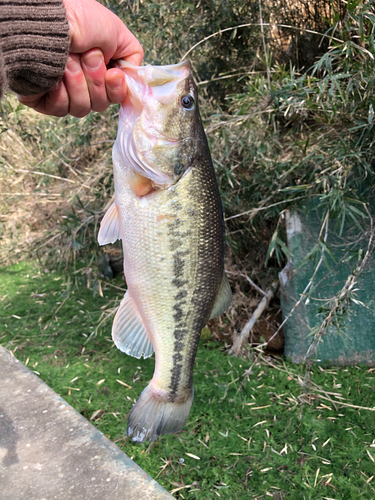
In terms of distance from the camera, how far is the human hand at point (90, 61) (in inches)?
55.2

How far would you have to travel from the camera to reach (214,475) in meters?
2.52

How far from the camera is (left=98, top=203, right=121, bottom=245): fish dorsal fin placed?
1.57 metres

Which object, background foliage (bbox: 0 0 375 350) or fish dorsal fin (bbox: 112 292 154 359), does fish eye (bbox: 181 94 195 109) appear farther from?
background foliage (bbox: 0 0 375 350)

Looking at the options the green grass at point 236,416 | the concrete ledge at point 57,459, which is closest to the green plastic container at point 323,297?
the green grass at point 236,416

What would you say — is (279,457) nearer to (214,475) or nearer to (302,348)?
(214,475)

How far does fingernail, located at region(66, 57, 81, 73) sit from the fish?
0.15 metres

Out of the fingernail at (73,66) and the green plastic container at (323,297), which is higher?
the fingernail at (73,66)

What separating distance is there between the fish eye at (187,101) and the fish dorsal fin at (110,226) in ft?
1.44

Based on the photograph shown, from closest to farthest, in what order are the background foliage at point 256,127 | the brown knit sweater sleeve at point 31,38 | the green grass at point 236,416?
the brown knit sweater sleeve at point 31,38 → the green grass at point 236,416 → the background foliage at point 256,127

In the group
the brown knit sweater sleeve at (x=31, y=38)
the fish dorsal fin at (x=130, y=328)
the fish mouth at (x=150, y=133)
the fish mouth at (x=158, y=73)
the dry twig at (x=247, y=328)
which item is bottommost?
the dry twig at (x=247, y=328)

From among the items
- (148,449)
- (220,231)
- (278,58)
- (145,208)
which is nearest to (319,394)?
(148,449)

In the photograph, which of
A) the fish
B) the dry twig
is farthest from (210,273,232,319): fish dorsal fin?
the dry twig

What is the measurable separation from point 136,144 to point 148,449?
6.88ft

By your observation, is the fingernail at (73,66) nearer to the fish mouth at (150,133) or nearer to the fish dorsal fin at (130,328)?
the fish mouth at (150,133)
